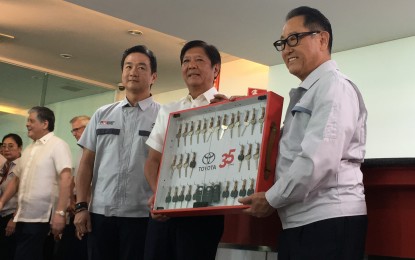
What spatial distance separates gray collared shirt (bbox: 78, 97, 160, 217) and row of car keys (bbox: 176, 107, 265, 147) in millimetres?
485

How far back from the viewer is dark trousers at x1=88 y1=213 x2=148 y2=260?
8.13 ft

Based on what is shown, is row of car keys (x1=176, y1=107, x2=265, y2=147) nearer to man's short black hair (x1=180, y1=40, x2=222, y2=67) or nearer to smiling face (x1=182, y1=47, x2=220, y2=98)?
smiling face (x1=182, y1=47, x2=220, y2=98)

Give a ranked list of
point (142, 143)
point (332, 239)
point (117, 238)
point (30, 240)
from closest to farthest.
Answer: point (332, 239) < point (117, 238) < point (142, 143) < point (30, 240)

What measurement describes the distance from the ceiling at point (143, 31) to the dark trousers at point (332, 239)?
407 cm

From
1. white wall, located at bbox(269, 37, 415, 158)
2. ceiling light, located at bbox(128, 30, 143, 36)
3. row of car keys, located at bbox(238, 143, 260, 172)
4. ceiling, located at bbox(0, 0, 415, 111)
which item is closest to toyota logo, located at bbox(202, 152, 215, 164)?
row of car keys, located at bbox(238, 143, 260, 172)

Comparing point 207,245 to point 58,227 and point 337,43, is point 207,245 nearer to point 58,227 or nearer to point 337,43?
point 58,227

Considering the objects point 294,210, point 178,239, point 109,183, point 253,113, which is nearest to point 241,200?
point 294,210

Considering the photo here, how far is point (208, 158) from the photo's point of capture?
2.06 m

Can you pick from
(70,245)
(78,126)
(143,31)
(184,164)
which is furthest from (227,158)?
(143,31)

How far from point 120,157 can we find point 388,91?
4457 mm

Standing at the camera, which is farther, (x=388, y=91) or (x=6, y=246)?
(x=388, y=91)

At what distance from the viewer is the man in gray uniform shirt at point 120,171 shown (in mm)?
2527

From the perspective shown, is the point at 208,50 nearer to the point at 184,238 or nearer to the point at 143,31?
the point at 184,238

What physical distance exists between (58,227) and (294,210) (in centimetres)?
213
